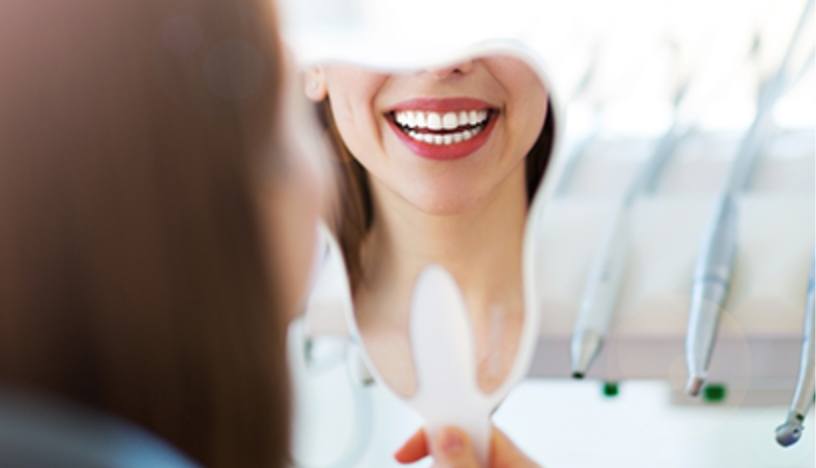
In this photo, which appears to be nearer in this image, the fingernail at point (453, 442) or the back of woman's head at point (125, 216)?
the back of woman's head at point (125, 216)

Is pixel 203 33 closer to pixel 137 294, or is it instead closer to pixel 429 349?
pixel 137 294

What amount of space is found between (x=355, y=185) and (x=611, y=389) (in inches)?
7.1

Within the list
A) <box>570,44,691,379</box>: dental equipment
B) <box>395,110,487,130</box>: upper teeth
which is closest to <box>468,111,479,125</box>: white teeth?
<box>395,110,487,130</box>: upper teeth

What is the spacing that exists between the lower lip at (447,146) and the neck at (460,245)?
3 cm

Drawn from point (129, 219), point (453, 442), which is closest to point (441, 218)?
point (453, 442)

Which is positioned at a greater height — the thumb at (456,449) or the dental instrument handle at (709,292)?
the dental instrument handle at (709,292)

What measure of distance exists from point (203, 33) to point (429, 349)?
10.8 inches

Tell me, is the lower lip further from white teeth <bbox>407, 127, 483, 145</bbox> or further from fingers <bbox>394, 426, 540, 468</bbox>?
fingers <bbox>394, 426, 540, 468</bbox>

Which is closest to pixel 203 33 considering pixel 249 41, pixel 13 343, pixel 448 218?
pixel 249 41

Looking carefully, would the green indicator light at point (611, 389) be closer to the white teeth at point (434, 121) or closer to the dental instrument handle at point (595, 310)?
the dental instrument handle at point (595, 310)

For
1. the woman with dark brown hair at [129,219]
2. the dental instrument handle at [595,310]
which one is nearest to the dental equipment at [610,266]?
the dental instrument handle at [595,310]

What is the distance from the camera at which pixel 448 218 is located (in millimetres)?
612

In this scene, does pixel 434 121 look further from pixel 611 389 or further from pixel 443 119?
pixel 611 389

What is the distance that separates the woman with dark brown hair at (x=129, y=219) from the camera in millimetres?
382
